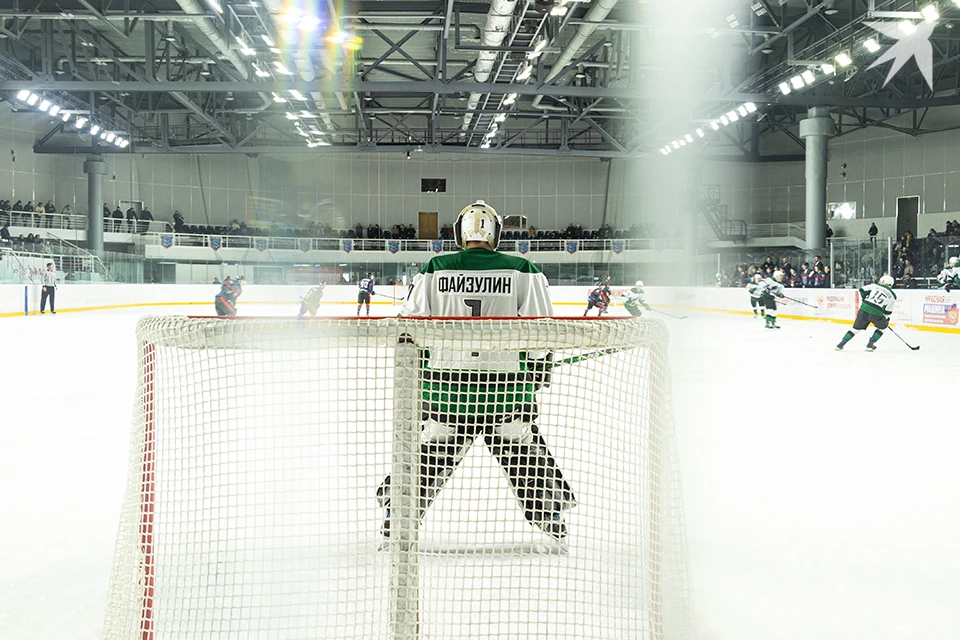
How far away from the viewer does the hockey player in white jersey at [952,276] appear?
1391 centimetres

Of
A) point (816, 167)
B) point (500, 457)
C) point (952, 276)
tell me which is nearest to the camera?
point (500, 457)

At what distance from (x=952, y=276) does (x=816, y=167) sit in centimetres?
833

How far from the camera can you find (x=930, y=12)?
511 inches

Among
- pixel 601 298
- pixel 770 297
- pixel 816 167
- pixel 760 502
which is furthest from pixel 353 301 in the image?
pixel 760 502

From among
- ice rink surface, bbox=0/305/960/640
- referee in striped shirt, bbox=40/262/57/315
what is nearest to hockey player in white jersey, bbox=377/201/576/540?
ice rink surface, bbox=0/305/960/640

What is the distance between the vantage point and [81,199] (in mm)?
29562

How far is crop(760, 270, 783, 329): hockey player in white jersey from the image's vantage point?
14.7 metres

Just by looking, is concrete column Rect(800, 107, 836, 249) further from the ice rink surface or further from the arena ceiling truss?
the ice rink surface

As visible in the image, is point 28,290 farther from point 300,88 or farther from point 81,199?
point 81,199

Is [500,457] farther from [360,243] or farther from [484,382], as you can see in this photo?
[360,243]

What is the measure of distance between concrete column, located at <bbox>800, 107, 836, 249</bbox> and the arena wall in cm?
321

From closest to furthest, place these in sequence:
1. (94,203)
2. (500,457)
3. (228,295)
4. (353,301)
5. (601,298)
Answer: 1. (500,457)
2. (228,295)
3. (601,298)
4. (353,301)
5. (94,203)

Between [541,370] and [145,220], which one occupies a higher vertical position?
[145,220]

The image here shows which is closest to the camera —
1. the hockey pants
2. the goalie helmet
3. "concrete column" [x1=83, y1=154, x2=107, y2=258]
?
the hockey pants
